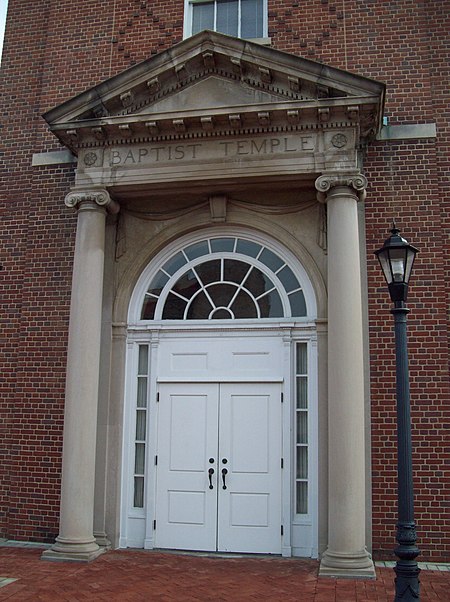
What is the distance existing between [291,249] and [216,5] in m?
4.70

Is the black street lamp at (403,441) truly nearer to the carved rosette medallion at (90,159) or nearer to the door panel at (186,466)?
the door panel at (186,466)

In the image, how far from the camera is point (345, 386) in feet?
26.7

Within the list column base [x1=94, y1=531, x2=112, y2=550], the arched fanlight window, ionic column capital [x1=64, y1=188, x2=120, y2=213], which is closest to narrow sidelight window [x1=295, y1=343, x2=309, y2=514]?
the arched fanlight window

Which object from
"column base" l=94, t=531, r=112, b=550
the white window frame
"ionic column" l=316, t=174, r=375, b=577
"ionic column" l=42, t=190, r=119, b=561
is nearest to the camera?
"ionic column" l=316, t=174, r=375, b=577

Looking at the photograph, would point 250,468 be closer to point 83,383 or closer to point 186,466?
point 186,466

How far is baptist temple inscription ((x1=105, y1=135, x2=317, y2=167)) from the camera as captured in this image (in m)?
8.83

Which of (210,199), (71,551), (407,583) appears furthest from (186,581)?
(210,199)

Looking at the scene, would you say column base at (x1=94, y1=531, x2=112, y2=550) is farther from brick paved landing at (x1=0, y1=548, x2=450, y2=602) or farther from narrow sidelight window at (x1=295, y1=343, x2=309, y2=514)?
narrow sidelight window at (x1=295, y1=343, x2=309, y2=514)

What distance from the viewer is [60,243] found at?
33.4 ft

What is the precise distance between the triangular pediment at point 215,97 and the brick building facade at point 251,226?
0.02m

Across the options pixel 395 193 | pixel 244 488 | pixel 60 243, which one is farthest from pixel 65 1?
pixel 244 488

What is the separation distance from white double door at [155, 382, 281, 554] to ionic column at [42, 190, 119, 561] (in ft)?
3.44

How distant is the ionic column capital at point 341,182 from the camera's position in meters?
8.56

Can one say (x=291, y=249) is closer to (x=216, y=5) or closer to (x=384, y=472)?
(x=384, y=472)
